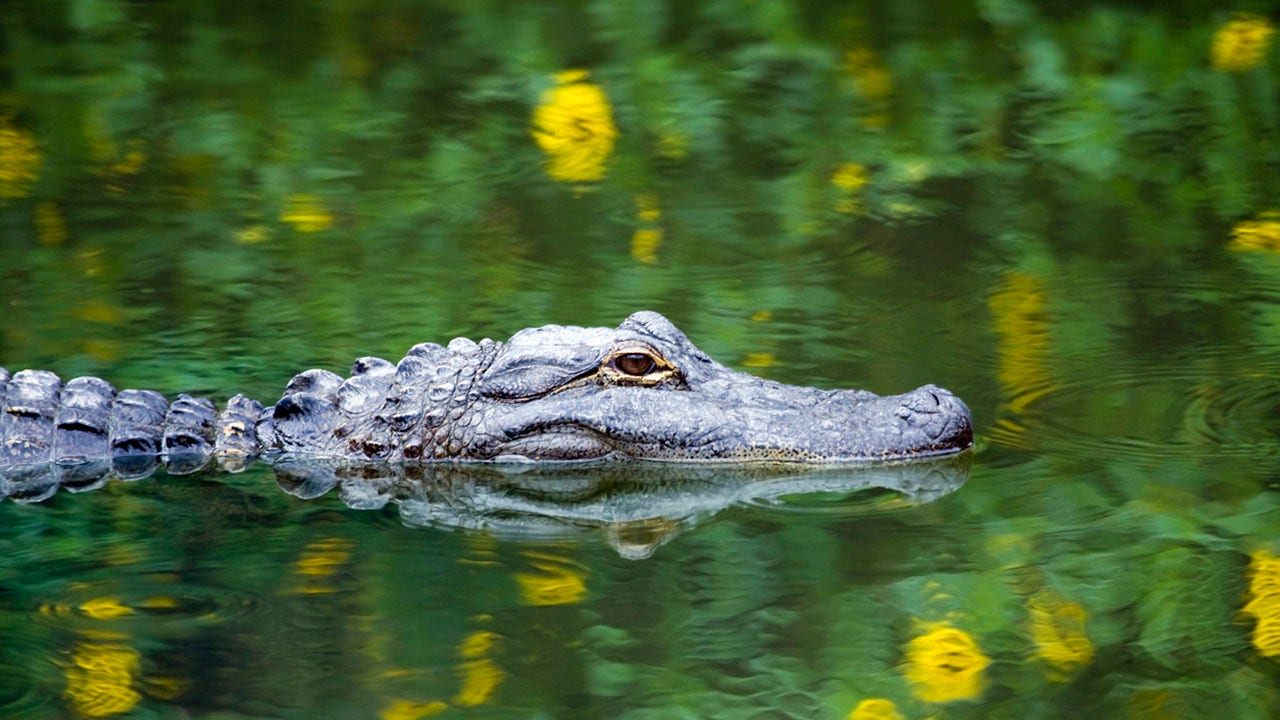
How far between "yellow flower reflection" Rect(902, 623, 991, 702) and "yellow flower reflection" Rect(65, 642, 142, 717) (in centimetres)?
201

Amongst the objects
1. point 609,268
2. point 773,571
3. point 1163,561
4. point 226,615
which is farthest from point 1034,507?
point 609,268

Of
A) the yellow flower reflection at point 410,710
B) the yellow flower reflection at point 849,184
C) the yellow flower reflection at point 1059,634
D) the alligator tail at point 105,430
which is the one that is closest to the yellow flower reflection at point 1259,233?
the yellow flower reflection at point 849,184

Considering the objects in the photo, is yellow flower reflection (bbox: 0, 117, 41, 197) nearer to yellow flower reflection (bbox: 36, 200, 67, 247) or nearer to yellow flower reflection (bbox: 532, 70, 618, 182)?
yellow flower reflection (bbox: 36, 200, 67, 247)

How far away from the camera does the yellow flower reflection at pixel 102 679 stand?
4414 millimetres

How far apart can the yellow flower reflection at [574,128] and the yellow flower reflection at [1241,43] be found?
14.1 feet

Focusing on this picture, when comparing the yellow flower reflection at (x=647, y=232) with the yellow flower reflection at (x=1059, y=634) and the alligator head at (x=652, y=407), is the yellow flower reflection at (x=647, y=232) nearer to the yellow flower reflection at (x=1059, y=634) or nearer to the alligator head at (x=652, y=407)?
the alligator head at (x=652, y=407)

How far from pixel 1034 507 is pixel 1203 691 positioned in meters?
1.40

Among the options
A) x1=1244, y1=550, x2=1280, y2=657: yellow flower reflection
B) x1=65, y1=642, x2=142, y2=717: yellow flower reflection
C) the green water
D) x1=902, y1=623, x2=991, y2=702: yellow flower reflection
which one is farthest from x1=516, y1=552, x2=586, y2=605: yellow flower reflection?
x1=1244, y1=550, x2=1280, y2=657: yellow flower reflection

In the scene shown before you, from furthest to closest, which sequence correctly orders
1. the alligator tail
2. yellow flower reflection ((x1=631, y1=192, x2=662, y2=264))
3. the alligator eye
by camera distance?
yellow flower reflection ((x1=631, y1=192, x2=662, y2=264)) < the alligator tail < the alligator eye

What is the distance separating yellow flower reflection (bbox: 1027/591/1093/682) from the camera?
4500 millimetres

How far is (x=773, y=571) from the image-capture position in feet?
17.1

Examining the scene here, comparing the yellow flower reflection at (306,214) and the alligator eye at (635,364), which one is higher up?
the alligator eye at (635,364)

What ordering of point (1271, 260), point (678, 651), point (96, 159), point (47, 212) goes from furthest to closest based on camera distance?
point (96, 159) → point (47, 212) → point (1271, 260) → point (678, 651)

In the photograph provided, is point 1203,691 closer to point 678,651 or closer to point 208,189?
point 678,651
